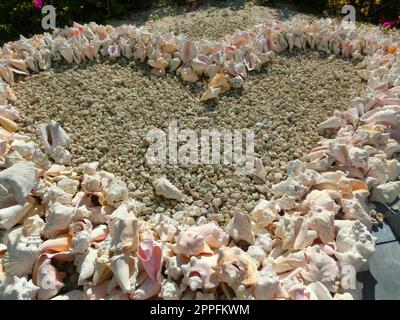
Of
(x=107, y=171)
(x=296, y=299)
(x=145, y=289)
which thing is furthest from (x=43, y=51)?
(x=296, y=299)

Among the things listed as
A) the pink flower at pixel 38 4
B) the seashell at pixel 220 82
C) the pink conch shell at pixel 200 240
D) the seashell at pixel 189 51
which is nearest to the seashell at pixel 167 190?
the pink conch shell at pixel 200 240

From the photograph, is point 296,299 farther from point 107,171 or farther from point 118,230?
point 107,171

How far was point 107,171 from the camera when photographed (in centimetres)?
263

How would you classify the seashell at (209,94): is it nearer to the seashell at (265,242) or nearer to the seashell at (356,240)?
the seashell at (265,242)

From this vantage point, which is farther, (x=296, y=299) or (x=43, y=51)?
(x=43, y=51)

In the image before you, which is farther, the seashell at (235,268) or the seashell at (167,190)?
the seashell at (167,190)

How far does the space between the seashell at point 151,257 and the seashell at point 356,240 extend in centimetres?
85

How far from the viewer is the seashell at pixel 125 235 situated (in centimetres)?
202

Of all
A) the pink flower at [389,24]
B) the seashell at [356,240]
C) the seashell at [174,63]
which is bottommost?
the seashell at [356,240]

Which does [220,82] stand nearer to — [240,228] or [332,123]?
[332,123]

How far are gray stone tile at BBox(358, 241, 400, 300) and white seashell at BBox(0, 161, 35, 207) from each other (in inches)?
67.3

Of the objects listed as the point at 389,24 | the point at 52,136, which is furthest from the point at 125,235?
the point at 389,24

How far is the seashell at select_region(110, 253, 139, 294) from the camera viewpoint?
6.37ft
